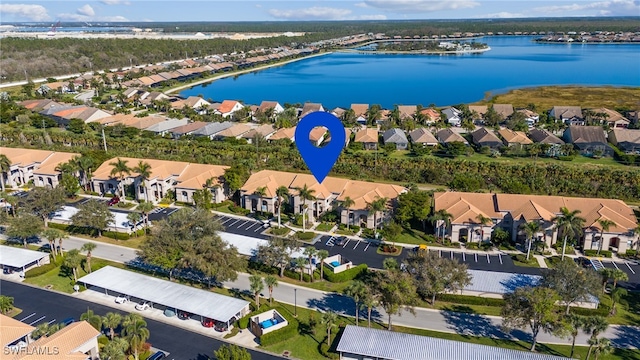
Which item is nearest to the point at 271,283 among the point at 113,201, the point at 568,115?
the point at 113,201

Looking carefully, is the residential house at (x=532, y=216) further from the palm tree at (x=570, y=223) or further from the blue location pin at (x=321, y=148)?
the blue location pin at (x=321, y=148)

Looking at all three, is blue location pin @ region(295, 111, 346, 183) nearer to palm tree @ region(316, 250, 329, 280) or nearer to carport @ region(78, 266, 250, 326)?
palm tree @ region(316, 250, 329, 280)

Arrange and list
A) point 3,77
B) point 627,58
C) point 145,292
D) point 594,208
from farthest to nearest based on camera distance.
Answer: point 627,58, point 3,77, point 594,208, point 145,292

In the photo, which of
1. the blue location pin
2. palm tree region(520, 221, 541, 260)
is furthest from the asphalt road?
palm tree region(520, 221, 541, 260)

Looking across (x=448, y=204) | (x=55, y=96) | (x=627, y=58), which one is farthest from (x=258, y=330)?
(x=627, y=58)

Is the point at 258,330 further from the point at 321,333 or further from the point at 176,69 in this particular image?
the point at 176,69

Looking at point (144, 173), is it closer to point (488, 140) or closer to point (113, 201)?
point (113, 201)

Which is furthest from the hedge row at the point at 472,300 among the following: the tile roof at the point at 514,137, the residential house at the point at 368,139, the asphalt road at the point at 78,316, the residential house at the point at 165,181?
the tile roof at the point at 514,137

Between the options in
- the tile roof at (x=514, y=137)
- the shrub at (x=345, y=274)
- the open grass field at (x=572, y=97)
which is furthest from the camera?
the open grass field at (x=572, y=97)
